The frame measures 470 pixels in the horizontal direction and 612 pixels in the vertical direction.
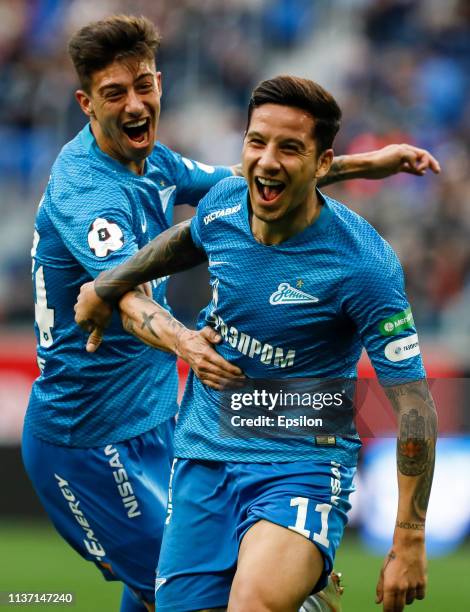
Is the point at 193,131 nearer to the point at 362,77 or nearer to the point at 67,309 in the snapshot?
the point at 362,77

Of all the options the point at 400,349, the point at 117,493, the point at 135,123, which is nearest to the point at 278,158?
the point at 400,349

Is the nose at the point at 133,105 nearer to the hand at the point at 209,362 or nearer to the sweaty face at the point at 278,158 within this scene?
the sweaty face at the point at 278,158

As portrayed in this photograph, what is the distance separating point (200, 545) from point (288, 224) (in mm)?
1211

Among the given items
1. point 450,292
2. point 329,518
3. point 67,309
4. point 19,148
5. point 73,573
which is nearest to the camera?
point 329,518

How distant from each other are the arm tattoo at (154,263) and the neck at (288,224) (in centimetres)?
43

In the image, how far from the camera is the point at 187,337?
4.80 m

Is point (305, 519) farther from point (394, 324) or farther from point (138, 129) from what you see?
point (138, 129)

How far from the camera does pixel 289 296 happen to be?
459 centimetres

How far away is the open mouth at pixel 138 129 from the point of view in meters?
5.68

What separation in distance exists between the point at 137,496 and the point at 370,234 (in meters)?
1.88

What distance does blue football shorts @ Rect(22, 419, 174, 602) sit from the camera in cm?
579

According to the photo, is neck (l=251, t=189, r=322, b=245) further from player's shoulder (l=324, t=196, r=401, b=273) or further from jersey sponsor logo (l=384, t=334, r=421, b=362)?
jersey sponsor logo (l=384, t=334, r=421, b=362)

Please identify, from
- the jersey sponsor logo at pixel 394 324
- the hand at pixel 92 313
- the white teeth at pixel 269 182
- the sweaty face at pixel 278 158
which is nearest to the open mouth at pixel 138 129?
the hand at pixel 92 313

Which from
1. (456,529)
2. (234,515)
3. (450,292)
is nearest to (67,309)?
(234,515)
